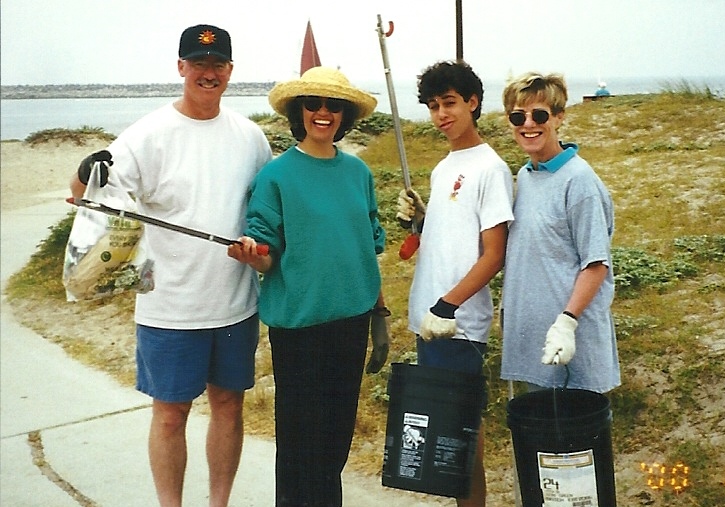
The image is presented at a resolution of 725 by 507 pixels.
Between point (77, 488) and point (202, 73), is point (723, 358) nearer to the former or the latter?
point (202, 73)

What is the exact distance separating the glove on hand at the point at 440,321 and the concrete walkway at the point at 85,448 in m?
1.17

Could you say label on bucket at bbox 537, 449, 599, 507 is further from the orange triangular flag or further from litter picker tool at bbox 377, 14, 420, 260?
the orange triangular flag

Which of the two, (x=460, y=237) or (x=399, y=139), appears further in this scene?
(x=399, y=139)

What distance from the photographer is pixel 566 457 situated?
2.28 meters

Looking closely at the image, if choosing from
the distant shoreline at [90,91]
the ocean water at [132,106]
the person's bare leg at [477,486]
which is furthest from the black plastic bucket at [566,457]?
the distant shoreline at [90,91]

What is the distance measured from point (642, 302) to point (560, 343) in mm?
2392

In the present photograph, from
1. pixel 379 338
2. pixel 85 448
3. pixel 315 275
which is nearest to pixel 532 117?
pixel 315 275

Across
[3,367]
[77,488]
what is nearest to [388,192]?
[3,367]

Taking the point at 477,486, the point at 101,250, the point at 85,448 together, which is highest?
the point at 101,250

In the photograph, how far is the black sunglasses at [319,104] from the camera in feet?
8.55

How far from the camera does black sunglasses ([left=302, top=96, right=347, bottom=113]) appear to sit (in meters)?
2.61

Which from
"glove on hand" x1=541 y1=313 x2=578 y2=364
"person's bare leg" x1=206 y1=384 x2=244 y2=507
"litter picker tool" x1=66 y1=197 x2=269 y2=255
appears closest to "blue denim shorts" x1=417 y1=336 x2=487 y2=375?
"glove on hand" x1=541 y1=313 x2=578 y2=364

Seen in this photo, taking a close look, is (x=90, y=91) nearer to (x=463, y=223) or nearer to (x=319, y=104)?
(x=319, y=104)

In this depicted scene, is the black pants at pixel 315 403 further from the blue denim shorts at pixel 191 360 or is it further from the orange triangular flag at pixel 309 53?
the orange triangular flag at pixel 309 53
